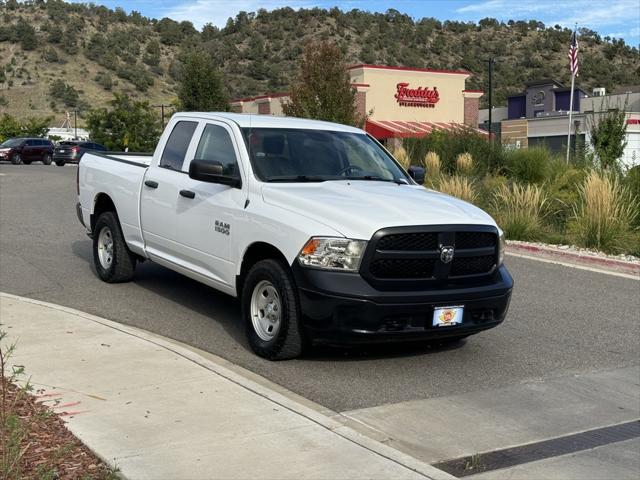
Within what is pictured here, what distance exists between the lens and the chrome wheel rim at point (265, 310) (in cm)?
657

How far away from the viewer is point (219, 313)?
8445mm

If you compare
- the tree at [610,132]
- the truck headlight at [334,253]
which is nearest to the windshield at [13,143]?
the tree at [610,132]

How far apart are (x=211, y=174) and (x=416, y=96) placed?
51.5 m

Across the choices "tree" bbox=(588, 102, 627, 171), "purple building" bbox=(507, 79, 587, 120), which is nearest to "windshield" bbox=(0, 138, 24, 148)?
"tree" bbox=(588, 102, 627, 171)

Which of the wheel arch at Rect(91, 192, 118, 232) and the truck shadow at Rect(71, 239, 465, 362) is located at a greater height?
the wheel arch at Rect(91, 192, 118, 232)

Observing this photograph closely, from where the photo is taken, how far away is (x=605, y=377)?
21.9 ft

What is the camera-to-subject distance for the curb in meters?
11.9

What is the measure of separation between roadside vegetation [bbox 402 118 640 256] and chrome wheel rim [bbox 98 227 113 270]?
25.5 ft

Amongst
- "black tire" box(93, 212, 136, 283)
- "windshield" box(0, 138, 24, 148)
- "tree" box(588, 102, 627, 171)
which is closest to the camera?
"black tire" box(93, 212, 136, 283)

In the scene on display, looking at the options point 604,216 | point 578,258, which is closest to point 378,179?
point 578,258

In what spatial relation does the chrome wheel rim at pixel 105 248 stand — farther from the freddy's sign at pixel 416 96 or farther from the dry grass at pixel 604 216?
the freddy's sign at pixel 416 96

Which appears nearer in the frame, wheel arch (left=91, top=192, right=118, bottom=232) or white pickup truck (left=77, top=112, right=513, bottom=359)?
white pickup truck (left=77, top=112, right=513, bottom=359)

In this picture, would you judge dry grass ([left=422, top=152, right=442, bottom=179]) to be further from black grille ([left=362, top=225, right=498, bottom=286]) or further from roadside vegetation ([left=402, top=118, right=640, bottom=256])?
black grille ([left=362, top=225, right=498, bottom=286])

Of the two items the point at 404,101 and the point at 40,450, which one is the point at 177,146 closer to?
the point at 40,450
